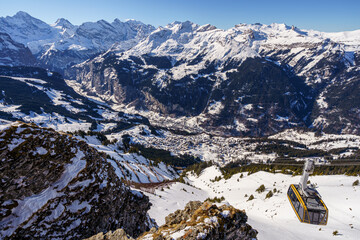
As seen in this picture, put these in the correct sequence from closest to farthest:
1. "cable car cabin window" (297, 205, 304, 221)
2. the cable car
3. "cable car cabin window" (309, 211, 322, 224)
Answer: the cable car → "cable car cabin window" (309, 211, 322, 224) → "cable car cabin window" (297, 205, 304, 221)

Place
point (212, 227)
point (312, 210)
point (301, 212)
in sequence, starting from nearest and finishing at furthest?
point (212, 227) < point (312, 210) < point (301, 212)

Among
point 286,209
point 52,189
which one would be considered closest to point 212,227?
point 52,189

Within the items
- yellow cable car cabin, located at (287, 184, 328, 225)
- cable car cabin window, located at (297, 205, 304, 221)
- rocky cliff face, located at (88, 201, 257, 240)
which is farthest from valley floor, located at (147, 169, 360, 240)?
rocky cliff face, located at (88, 201, 257, 240)

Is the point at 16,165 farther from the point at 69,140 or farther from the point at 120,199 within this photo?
the point at 120,199

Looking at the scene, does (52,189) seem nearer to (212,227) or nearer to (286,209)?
(212,227)

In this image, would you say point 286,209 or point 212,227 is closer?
point 212,227

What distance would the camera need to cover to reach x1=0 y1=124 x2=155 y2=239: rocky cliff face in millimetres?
12281

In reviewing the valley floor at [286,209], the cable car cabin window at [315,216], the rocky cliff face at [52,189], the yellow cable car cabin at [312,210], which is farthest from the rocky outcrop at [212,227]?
the valley floor at [286,209]

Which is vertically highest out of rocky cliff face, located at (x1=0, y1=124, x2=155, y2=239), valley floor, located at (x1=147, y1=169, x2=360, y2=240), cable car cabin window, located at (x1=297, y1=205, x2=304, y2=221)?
rocky cliff face, located at (x1=0, y1=124, x2=155, y2=239)

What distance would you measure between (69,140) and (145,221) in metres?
13.0

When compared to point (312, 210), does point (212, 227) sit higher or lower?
higher

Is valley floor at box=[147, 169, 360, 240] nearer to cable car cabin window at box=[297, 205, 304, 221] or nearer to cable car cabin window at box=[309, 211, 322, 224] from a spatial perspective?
cable car cabin window at box=[297, 205, 304, 221]

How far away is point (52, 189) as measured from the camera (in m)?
14.2

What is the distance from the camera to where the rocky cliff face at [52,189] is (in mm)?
12281
